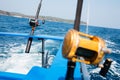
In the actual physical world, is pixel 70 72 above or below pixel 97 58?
below

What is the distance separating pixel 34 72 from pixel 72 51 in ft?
2.57

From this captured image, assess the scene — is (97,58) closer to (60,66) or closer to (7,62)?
(60,66)

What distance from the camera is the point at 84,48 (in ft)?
4.97

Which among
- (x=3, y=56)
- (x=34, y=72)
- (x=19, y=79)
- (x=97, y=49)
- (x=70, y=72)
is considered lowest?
(x=3, y=56)

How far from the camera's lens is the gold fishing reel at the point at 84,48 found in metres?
1.50

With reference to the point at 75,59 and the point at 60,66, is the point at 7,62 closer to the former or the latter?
the point at 60,66

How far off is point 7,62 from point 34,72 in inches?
238

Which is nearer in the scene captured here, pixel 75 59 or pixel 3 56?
pixel 75 59

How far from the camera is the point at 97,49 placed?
152cm

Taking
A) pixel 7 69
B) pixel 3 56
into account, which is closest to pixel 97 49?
pixel 7 69

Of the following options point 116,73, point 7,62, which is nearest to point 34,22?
point 7,62

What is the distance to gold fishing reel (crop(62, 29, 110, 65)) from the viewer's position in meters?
1.50

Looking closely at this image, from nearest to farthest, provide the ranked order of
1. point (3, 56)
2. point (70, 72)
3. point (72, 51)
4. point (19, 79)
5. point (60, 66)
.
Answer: point (72, 51) < point (70, 72) < point (19, 79) < point (60, 66) < point (3, 56)

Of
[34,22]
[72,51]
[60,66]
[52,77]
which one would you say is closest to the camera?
[72,51]
